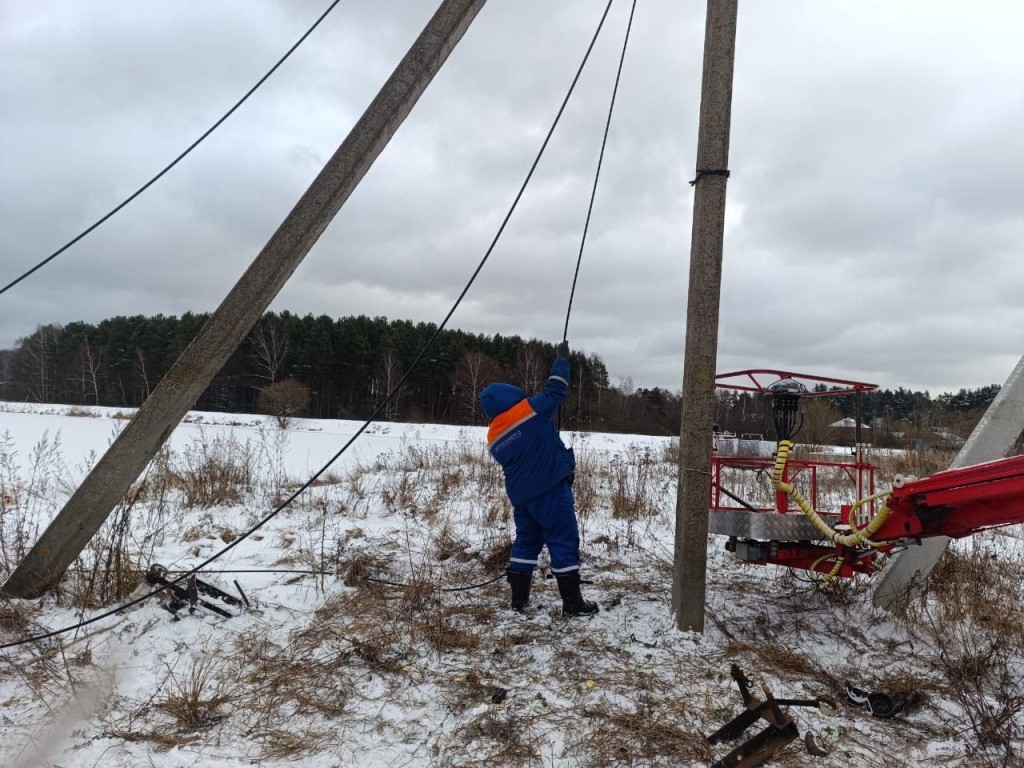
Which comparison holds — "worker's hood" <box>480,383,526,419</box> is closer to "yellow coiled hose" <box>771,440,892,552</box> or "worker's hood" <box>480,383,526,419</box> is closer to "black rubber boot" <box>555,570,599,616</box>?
"black rubber boot" <box>555,570,599,616</box>

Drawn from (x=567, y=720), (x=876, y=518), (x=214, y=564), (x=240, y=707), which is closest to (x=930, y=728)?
(x=876, y=518)

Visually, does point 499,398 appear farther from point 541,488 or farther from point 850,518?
point 850,518

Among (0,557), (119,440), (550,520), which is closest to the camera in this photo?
(119,440)


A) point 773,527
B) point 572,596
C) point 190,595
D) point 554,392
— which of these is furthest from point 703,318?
point 190,595

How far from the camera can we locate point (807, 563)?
4.10m

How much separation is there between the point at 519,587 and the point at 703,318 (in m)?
2.36

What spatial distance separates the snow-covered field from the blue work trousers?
0.40 m

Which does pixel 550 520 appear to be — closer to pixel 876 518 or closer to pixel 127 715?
pixel 876 518

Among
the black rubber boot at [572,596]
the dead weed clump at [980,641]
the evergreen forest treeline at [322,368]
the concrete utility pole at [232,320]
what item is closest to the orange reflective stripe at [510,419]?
the black rubber boot at [572,596]

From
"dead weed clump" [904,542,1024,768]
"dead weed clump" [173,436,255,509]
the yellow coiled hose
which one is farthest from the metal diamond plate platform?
"dead weed clump" [173,436,255,509]

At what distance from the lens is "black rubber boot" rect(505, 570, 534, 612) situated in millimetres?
4605

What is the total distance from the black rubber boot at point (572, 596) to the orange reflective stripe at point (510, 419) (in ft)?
3.65

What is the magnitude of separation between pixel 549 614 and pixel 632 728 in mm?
1613

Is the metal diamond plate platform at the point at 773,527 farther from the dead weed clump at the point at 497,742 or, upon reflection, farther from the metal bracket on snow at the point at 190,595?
the metal bracket on snow at the point at 190,595
